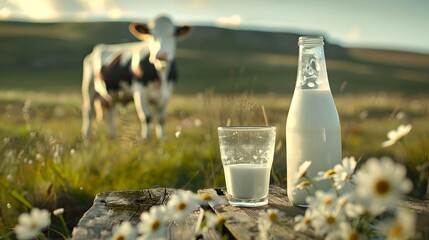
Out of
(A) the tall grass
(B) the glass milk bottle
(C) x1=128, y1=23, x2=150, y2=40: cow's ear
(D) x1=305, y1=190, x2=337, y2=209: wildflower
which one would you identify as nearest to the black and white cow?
(C) x1=128, y1=23, x2=150, y2=40: cow's ear

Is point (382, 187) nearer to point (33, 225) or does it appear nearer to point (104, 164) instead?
point (33, 225)

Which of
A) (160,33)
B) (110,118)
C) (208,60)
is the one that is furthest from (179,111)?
(208,60)

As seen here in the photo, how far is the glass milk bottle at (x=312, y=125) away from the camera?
2.29 meters

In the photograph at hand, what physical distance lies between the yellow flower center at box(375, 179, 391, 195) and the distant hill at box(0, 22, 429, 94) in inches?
1168

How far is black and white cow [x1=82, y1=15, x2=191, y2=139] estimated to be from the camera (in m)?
8.17

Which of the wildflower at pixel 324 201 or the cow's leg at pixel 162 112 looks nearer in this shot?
the wildflower at pixel 324 201

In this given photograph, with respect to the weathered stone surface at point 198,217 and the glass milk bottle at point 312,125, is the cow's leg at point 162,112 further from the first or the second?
the glass milk bottle at point 312,125

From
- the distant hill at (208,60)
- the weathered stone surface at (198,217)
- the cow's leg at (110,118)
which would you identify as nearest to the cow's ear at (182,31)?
the cow's leg at (110,118)

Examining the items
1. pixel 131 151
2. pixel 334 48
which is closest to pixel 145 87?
pixel 131 151

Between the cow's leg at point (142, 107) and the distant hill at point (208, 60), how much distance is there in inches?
895

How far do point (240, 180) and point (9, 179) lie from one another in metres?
2.14

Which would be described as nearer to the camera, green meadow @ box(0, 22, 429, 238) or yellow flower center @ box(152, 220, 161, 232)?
yellow flower center @ box(152, 220, 161, 232)

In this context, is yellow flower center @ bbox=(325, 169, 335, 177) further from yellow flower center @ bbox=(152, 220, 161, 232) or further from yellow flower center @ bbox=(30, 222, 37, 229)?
yellow flower center @ bbox=(30, 222, 37, 229)

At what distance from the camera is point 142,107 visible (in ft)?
26.5
